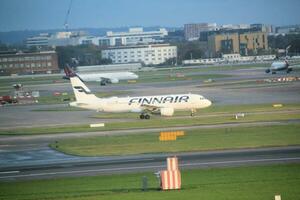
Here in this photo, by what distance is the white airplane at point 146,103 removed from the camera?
83.6 metres

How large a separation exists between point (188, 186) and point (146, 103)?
4583 cm

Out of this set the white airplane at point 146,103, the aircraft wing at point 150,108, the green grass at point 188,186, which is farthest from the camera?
the white airplane at point 146,103

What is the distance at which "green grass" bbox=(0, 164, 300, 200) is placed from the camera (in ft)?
112

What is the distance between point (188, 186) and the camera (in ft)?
124

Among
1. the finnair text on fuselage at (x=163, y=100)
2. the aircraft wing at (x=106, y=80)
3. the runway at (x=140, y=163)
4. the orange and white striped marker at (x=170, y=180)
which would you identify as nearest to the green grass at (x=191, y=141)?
the runway at (x=140, y=163)

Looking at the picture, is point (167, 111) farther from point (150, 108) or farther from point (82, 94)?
point (82, 94)

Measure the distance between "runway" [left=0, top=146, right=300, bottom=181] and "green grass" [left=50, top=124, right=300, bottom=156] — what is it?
2638 millimetres

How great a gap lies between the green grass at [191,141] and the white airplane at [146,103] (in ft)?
55.7

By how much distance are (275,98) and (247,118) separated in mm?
28769

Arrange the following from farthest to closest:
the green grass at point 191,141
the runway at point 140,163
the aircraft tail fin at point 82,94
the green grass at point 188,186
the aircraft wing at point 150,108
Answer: the aircraft tail fin at point 82,94 < the aircraft wing at point 150,108 < the green grass at point 191,141 < the runway at point 140,163 < the green grass at point 188,186

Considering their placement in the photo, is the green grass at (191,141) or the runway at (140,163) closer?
the runway at (140,163)

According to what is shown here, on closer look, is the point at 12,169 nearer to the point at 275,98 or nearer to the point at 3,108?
the point at 275,98

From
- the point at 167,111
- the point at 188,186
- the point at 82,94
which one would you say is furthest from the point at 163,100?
the point at 188,186

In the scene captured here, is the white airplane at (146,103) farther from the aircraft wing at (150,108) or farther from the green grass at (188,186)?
the green grass at (188,186)
